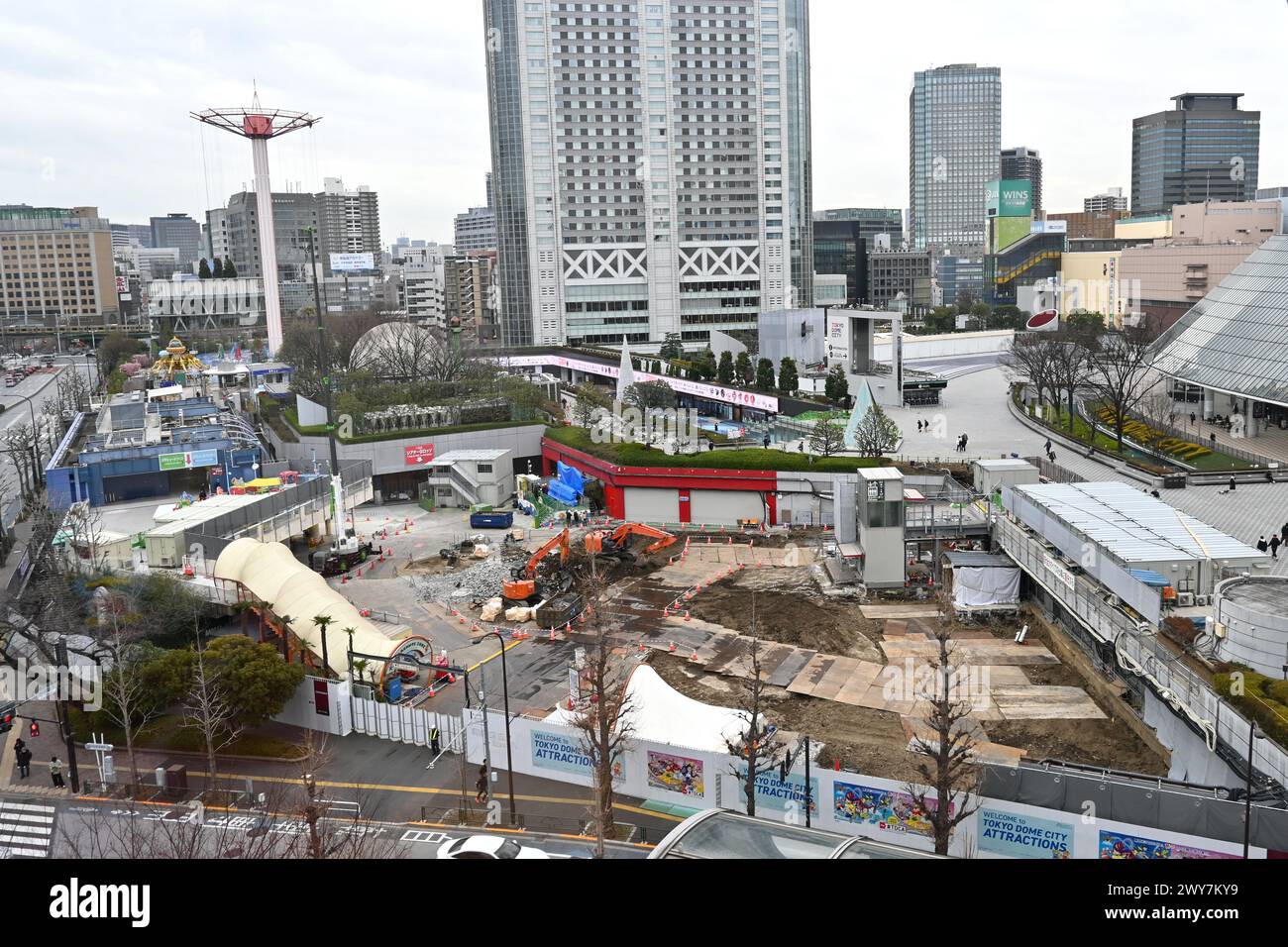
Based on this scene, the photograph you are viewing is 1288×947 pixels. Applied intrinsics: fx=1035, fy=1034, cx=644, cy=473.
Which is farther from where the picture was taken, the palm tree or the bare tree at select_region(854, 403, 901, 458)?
the bare tree at select_region(854, 403, 901, 458)

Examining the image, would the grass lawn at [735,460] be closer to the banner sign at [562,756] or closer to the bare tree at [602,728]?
the bare tree at [602,728]

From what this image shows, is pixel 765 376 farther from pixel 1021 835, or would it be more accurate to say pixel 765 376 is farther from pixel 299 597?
pixel 1021 835

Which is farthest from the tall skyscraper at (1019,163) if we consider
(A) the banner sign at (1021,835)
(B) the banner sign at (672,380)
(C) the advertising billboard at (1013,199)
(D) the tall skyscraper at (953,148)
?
(A) the banner sign at (1021,835)

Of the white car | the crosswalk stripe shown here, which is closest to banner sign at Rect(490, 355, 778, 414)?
the crosswalk stripe

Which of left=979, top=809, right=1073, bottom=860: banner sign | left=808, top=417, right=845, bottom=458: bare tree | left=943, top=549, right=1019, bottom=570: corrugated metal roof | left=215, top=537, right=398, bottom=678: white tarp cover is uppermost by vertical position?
left=808, top=417, right=845, bottom=458: bare tree

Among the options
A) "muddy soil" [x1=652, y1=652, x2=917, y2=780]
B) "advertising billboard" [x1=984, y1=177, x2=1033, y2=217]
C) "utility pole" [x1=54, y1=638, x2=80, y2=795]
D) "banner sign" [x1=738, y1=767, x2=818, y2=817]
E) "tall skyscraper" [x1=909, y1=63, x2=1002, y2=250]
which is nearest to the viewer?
"banner sign" [x1=738, y1=767, x2=818, y2=817]

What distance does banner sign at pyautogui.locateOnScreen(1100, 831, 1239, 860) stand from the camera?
1180cm

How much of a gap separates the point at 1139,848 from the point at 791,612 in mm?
12858

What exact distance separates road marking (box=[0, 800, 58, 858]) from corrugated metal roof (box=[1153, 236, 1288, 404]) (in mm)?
36239

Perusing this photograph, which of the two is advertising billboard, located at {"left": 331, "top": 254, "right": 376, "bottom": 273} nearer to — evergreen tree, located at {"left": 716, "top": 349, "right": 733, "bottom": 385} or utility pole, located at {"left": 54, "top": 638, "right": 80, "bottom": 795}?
evergreen tree, located at {"left": 716, "top": 349, "right": 733, "bottom": 385}

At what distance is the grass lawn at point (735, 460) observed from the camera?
32438 mm

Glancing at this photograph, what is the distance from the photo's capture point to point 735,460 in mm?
33375

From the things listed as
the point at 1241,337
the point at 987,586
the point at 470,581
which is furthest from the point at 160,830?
the point at 1241,337
